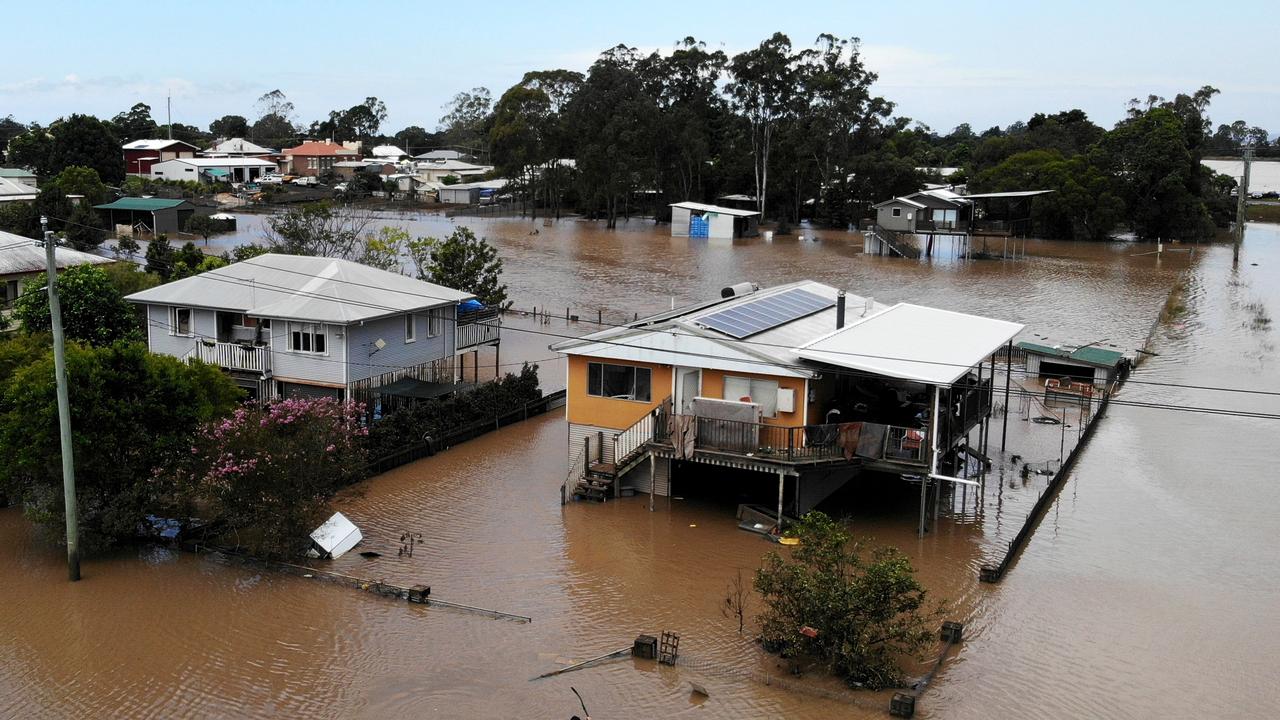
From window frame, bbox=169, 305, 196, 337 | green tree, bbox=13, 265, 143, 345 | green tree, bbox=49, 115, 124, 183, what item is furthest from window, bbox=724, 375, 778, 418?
green tree, bbox=49, 115, 124, 183

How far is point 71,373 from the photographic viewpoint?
20031mm

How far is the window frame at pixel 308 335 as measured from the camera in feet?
89.9

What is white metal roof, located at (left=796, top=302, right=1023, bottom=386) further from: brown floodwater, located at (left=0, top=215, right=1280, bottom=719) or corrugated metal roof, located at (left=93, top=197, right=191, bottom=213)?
corrugated metal roof, located at (left=93, top=197, right=191, bottom=213)

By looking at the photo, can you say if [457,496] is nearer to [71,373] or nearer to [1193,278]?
[71,373]

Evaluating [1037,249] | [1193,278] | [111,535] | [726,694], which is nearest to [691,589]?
[726,694]

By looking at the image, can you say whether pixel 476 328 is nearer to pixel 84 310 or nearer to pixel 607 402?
pixel 607 402

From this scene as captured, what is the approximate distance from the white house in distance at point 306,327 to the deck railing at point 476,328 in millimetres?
1032

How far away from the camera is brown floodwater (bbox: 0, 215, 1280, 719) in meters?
15.4

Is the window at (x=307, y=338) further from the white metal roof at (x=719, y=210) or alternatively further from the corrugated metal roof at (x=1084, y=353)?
the white metal roof at (x=719, y=210)

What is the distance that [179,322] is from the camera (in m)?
29.0

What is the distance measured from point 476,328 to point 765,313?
1025 cm

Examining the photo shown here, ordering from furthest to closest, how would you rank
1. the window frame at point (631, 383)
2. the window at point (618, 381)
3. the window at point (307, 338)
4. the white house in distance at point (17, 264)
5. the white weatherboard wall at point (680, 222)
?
1. the white weatherboard wall at point (680, 222)
2. the white house in distance at point (17, 264)
3. the window at point (307, 338)
4. the window at point (618, 381)
5. the window frame at point (631, 383)

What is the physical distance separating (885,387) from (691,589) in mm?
7410

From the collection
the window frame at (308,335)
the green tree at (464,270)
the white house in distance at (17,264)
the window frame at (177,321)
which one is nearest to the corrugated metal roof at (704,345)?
the window frame at (308,335)
